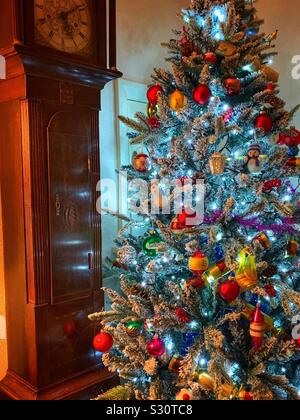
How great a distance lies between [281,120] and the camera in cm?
150

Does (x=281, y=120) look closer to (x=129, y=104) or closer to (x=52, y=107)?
(x=52, y=107)

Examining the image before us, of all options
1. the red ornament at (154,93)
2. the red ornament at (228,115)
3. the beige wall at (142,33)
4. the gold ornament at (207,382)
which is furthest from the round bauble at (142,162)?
the beige wall at (142,33)

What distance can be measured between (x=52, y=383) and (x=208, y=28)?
177 cm

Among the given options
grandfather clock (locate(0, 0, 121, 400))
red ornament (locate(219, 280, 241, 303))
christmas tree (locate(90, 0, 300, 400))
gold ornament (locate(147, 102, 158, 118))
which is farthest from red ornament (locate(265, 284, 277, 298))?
grandfather clock (locate(0, 0, 121, 400))

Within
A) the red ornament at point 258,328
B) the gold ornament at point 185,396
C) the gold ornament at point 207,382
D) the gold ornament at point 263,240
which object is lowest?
the gold ornament at point 185,396

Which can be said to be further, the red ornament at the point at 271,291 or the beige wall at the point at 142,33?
the beige wall at the point at 142,33

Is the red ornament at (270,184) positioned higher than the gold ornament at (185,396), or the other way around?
the red ornament at (270,184)

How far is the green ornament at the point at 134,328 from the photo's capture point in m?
1.47

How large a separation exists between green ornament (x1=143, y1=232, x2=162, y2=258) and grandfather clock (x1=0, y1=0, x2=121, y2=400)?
52cm

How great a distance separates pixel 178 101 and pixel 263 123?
337mm

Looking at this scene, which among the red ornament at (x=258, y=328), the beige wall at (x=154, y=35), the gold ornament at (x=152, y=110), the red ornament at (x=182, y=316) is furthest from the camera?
the beige wall at (x=154, y=35)

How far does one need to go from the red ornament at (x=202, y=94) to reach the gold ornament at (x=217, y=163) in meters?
0.21

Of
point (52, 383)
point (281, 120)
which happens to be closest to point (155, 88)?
point (281, 120)

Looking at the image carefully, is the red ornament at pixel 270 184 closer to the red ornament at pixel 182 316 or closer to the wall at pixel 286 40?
the red ornament at pixel 182 316
